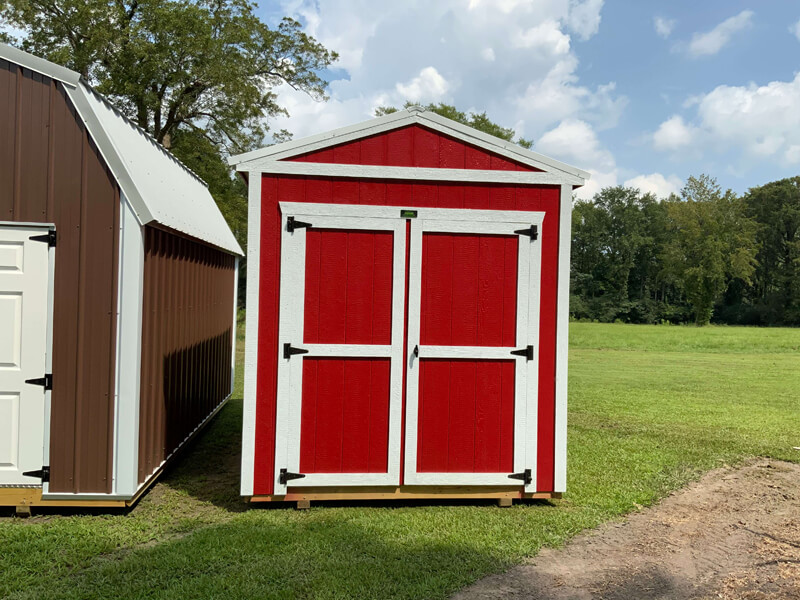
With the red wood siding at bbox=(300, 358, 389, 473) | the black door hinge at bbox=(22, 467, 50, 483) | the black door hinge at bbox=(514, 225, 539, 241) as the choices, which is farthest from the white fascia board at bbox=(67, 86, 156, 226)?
the black door hinge at bbox=(514, 225, 539, 241)

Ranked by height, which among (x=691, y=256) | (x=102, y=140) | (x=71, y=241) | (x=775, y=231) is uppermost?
(x=775, y=231)

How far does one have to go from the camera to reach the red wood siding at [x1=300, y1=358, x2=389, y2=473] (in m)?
5.16

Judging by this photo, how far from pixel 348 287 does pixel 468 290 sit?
989mm

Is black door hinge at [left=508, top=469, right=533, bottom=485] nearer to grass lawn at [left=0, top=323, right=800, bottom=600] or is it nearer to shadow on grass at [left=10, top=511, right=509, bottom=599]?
grass lawn at [left=0, top=323, right=800, bottom=600]

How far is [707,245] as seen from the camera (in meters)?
50.8

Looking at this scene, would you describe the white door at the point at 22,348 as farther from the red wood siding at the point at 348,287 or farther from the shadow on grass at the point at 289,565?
the red wood siding at the point at 348,287

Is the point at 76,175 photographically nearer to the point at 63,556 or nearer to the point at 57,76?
the point at 57,76

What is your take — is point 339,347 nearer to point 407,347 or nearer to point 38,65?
point 407,347

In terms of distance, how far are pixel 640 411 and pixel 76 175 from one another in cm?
884

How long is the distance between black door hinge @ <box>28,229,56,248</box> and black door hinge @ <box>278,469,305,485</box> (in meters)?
2.51

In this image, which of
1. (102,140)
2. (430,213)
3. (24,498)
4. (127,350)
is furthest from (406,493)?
(102,140)

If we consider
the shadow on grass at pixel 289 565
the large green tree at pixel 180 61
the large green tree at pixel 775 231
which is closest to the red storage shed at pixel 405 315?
the shadow on grass at pixel 289 565

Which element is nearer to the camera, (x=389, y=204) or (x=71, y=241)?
(x=71, y=241)

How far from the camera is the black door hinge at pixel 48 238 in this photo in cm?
489
